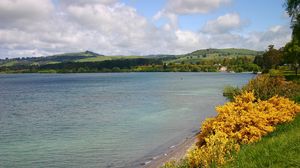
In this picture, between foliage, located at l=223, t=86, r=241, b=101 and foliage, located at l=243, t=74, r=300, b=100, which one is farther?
foliage, located at l=223, t=86, r=241, b=101

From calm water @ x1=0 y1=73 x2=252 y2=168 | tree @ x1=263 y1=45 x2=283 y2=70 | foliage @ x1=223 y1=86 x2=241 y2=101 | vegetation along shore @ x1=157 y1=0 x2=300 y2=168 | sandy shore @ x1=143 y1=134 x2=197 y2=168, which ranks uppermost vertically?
tree @ x1=263 y1=45 x2=283 y2=70

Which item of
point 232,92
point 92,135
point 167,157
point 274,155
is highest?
point 274,155

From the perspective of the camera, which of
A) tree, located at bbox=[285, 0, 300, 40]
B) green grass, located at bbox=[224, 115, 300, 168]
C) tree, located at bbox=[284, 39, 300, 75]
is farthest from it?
tree, located at bbox=[284, 39, 300, 75]

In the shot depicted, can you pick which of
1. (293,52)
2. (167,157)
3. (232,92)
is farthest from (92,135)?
(293,52)

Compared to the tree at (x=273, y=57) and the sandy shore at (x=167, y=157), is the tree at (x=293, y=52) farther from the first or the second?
the sandy shore at (x=167, y=157)

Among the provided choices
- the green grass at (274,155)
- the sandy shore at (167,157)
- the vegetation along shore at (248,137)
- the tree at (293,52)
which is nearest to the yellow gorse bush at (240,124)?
the vegetation along shore at (248,137)

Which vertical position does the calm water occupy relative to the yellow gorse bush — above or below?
below

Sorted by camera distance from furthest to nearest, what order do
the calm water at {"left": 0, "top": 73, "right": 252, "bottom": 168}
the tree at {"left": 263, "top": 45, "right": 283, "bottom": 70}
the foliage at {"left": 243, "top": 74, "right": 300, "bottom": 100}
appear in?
1. the tree at {"left": 263, "top": 45, "right": 283, "bottom": 70}
2. the foliage at {"left": 243, "top": 74, "right": 300, "bottom": 100}
3. the calm water at {"left": 0, "top": 73, "right": 252, "bottom": 168}

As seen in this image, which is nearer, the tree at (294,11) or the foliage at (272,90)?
the foliage at (272,90)

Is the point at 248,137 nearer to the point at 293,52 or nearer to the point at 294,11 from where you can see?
the point at 294,11

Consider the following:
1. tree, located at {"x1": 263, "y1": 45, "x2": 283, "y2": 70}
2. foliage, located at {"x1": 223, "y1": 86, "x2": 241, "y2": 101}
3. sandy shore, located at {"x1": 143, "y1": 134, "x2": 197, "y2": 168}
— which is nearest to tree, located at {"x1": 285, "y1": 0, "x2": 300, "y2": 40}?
foliage, located at {"x1": 223, "y1": 86, "x2": 241, "y2": 101}

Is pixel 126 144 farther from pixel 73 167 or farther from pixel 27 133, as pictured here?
Answer: pixel 27 133

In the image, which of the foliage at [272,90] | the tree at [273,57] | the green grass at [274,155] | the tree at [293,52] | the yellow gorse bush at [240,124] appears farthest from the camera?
the tree at [273,57]

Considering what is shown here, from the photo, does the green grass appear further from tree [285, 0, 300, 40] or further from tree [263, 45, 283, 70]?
tree [263, 45, 283, 70]
